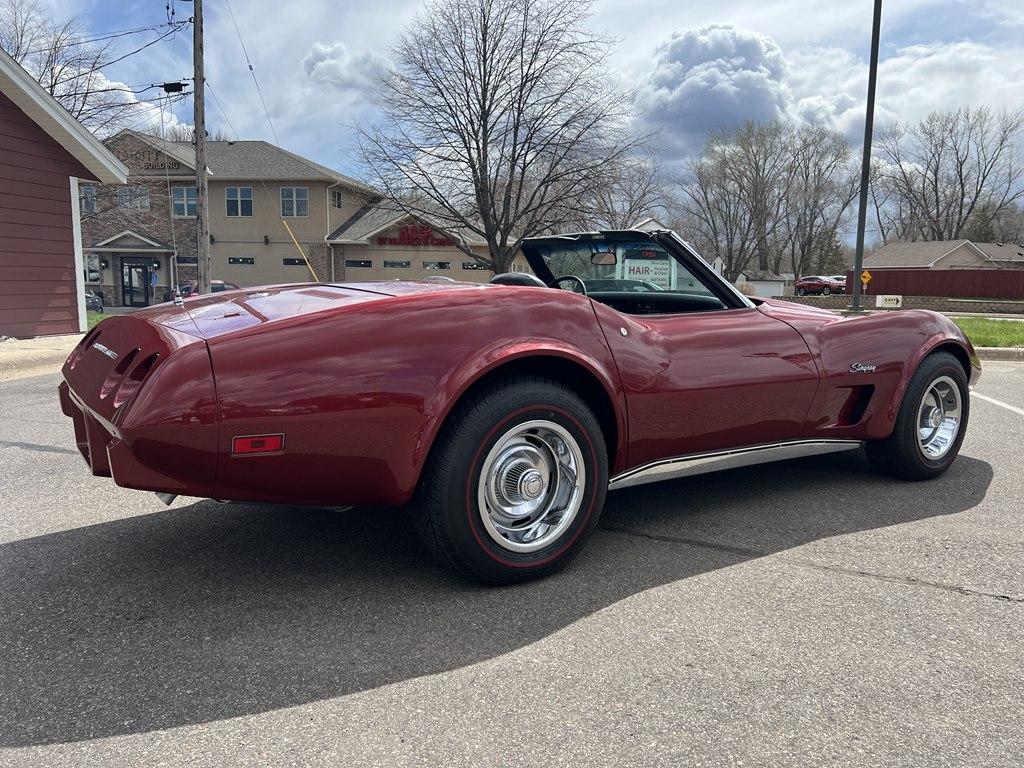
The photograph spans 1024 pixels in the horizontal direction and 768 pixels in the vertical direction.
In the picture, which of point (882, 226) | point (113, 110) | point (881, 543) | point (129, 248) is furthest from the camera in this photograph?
point (882, 226)

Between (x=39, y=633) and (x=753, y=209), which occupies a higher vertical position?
(x=753, y=209)

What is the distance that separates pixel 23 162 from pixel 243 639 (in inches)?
570

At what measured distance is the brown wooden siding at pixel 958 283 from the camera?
45.2 meters

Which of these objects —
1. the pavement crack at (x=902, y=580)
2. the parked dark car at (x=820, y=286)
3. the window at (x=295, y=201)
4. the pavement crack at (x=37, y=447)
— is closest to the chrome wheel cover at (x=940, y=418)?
the pavement crack at (x=902, y=580)

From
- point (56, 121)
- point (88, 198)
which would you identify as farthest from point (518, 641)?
point (88, 198)

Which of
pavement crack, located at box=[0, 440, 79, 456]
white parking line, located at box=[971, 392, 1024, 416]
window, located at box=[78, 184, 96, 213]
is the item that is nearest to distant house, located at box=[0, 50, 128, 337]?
pavement crack, located at box=[0, 440, 79, 456]

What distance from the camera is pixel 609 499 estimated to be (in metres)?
3.91

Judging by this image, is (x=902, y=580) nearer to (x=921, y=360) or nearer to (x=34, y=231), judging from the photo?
(x=921, y=360)

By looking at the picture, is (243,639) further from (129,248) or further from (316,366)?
(129,248)

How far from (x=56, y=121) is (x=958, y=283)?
49.4m

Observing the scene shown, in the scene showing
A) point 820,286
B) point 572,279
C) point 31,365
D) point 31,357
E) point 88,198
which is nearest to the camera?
point 572,279

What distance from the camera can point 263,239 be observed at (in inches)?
1453

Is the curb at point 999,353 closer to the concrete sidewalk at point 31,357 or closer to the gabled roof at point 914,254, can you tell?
the concrete sidewalk at point 31,357

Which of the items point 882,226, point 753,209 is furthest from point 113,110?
point 882,226
